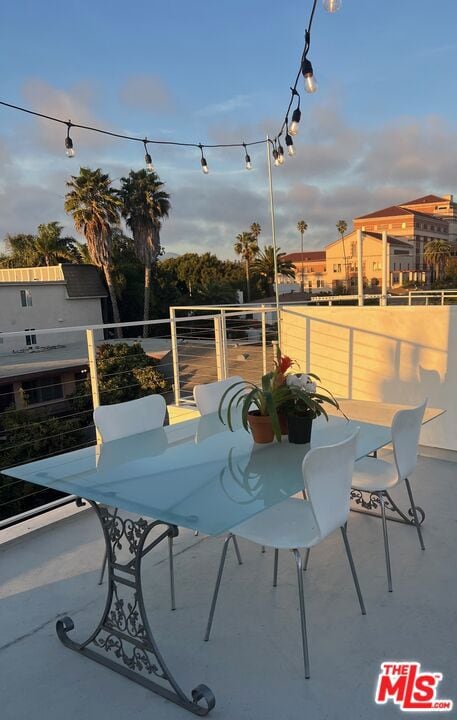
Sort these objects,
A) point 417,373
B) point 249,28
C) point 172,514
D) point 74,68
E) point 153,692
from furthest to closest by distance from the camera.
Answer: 1. point 74,68
2. point 249,28
3. point 417,373
4. point 153,692
5. point 172,514

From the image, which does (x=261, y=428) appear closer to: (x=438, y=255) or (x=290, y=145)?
(x=290, y=145)

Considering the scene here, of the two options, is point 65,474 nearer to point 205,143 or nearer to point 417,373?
point 417,373

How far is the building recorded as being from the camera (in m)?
15.4

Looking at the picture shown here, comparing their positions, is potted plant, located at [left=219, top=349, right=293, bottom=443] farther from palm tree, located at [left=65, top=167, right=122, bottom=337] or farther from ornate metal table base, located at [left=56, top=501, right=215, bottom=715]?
palm tree, located at [left=65, top=167, right=122, bottom=337]

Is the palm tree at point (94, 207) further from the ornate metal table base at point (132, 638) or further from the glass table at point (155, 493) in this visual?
the ornate metal table base at point (132, 638)

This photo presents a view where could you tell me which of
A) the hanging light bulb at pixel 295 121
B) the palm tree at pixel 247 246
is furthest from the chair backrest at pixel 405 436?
the palm tree at pixel 247 246

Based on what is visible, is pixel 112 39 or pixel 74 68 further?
pixel 74 68

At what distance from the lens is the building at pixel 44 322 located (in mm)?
15359

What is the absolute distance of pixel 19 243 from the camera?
2797 centimetres

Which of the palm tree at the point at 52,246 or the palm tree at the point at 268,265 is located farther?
the palm tree at the point at 268,265

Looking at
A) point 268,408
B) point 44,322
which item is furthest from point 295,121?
point 44,322

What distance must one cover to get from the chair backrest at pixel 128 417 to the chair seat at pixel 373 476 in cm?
104

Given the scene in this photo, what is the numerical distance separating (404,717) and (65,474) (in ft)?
4.27

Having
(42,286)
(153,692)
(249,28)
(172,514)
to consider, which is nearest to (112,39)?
(249,28)
